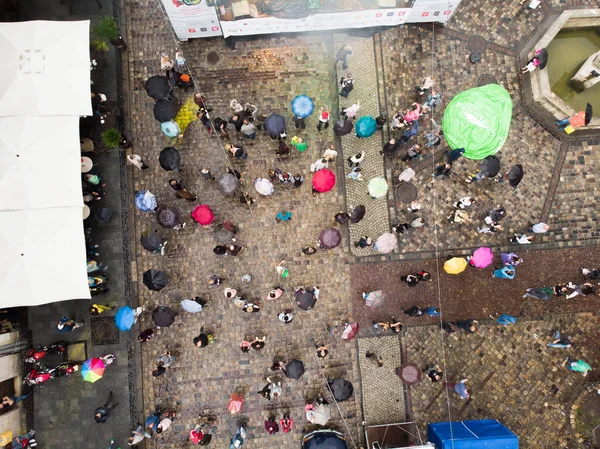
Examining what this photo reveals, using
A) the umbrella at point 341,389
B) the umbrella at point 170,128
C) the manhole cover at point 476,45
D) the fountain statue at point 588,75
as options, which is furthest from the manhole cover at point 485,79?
the umbrella at point 341,389

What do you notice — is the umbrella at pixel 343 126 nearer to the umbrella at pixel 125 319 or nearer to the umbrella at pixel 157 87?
the umbrella at pixel 157 87

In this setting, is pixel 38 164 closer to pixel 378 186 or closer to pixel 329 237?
pixel 329 237

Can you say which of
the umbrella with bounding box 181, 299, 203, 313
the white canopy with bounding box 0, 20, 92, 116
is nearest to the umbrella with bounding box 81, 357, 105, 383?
the umbrella with bounding box 181, 299, 203, 313

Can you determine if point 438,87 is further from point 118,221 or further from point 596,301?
point 118,221

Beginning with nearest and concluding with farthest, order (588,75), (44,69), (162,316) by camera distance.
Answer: (44,69), (162,316), (588,75)

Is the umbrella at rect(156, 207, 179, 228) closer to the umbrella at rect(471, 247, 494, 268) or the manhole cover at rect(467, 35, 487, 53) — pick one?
the umbrella at rect(471, 247, 494, 268)

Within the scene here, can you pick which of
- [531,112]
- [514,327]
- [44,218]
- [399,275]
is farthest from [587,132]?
[44,218]

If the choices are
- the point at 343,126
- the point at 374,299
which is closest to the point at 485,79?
the point at 343,126
